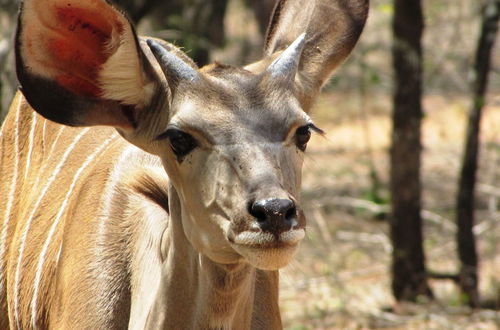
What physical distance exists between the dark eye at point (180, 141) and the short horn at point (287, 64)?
0.32 meters

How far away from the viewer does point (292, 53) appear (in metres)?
3.34

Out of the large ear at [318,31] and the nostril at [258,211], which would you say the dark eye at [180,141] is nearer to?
the nostril at [258,211]

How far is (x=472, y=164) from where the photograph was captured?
6.57 m

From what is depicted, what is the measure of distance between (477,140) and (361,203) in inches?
68.2

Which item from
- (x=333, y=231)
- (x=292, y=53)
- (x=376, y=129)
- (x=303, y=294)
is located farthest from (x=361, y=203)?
(x=292, y=53)

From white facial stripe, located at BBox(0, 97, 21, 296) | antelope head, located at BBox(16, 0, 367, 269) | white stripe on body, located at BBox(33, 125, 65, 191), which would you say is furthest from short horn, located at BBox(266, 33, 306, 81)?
white facial stripe, located at BBox(0, 97, 21, 296)

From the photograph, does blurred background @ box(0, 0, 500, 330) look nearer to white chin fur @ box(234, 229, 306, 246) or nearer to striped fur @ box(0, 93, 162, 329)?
striped fur @ box(0, 93, 162, 329)

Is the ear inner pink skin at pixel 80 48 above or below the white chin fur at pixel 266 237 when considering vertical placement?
above

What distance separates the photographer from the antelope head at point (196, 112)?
9.57ft

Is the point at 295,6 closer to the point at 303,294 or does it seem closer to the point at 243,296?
the point at 243,296

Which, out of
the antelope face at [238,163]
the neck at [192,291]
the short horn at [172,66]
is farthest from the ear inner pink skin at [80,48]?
the neck at [192,291]

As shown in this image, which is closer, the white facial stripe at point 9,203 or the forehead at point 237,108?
the forehead at point 237,108

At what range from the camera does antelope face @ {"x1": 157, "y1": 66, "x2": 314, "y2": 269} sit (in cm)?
288

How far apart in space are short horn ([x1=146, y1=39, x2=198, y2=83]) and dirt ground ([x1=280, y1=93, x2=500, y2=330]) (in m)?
1.09
